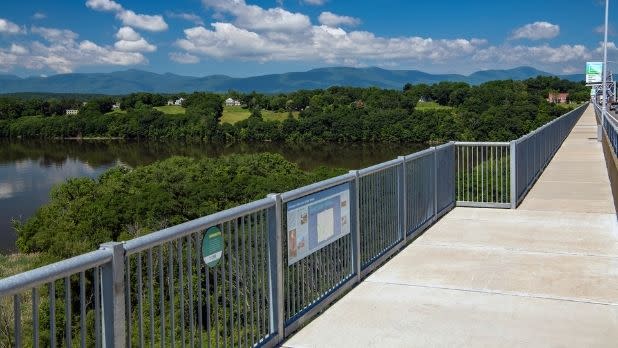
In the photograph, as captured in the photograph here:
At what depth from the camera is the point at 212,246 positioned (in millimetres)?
4266

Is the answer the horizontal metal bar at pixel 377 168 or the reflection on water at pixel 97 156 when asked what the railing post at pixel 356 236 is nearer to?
the horizontal metal bar at pixel 377 168

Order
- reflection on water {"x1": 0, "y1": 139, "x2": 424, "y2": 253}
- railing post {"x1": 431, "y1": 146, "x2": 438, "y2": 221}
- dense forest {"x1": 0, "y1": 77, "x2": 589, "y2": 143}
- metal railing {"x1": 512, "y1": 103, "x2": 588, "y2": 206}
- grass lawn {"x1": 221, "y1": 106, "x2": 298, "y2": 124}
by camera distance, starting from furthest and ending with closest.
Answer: grass lawn {"x1": 221, "y1": 106, "x2": 298, "y2": 124} → dense forest {"x1": 0, "y1": 77, "x2": 589, "y2": 143} → reflection on water {"x1": 0, "y1": 139, "x2": 424, "y2": 253} → metal railing {"x1": 512, "y1": 103, "x2": 588, "y2": 206} → railing post {"x1": 431, "y1": 146, "x2": 438, "y2": 221}

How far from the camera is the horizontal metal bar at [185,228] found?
11.9ft

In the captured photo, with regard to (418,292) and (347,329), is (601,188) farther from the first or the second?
(347,329)

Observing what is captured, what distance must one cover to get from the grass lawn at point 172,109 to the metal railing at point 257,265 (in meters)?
168

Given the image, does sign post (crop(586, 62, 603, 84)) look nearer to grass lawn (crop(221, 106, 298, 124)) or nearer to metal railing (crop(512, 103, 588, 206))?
metal railing (crop(512, 103, 588, 206))

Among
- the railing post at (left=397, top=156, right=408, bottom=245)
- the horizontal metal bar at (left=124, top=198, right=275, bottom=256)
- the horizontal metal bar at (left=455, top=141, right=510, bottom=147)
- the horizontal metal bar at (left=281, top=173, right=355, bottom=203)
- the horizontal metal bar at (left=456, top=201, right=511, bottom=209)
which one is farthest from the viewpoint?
the horizontal metal bar at (left=456, top=201, right=511, bottom=209)

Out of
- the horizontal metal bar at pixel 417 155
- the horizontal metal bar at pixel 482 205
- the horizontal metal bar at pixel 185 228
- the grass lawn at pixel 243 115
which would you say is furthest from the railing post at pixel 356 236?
the grass lawn at pixel 243 115

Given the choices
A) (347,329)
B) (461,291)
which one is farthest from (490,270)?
(347,329)

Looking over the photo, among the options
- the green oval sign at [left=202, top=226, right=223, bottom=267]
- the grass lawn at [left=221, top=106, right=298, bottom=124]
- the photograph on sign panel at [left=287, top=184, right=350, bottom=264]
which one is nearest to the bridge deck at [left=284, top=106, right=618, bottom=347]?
the photograph on sign panel at [left=287, top=184, right=350, bottom=264]

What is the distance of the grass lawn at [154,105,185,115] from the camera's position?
575 ft

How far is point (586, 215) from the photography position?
10.6 m

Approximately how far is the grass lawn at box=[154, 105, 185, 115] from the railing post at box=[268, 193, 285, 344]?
171 meters

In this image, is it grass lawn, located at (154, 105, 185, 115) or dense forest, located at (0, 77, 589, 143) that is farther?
grass lawn, located at (154, 105, 185, 115)
